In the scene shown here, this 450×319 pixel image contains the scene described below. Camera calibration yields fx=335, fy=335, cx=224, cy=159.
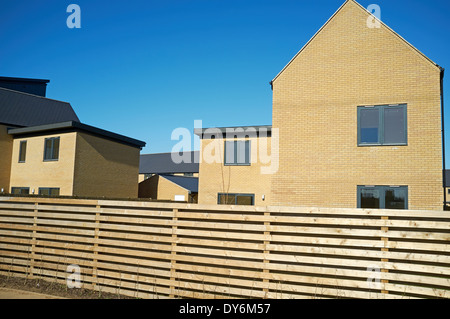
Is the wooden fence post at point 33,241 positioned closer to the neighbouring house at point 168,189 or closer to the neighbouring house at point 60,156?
the neighbouring house at point 60,156

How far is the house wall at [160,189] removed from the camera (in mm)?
29484

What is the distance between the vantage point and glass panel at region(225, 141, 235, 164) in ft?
63.5

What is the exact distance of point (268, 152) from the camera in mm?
18828

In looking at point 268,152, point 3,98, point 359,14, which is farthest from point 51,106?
point 359,14

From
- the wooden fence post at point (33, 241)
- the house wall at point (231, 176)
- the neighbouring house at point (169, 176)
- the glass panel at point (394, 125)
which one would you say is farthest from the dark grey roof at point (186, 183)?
the wooden fence post at point (33, 241)

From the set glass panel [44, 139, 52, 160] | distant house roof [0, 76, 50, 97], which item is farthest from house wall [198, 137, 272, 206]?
distant house roof [0, 76, 50, 97]

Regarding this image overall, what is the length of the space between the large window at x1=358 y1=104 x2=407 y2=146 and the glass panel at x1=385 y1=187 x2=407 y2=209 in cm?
136

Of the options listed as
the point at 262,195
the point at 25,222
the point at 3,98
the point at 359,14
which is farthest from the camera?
the point at 3,98

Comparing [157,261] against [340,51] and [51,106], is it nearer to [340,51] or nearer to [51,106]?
[340,51]

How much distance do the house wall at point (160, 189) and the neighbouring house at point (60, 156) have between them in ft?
15.2

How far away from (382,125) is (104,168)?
1810 cm

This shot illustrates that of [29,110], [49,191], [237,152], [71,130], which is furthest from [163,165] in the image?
→ [237,152]
